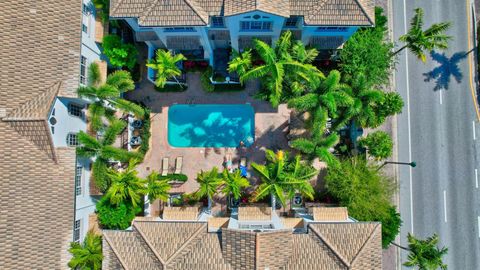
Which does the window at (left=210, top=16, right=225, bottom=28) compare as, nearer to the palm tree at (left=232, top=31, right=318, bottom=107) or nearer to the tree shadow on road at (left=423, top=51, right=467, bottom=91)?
the palm tree at (left=232, top=31, right=318, bottom=107)

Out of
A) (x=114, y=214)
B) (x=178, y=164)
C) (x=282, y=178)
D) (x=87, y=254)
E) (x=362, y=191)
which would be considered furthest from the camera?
(x=178, y=164)

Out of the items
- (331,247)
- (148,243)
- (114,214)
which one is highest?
(114,214)

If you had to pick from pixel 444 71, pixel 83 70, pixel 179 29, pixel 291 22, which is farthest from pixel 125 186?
pixel 444 71

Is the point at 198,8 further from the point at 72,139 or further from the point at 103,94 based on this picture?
the point at 72,139

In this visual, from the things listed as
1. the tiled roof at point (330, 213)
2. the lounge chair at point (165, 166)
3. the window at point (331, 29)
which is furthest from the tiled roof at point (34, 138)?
the window at point (331, 29)

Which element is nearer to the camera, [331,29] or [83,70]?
[331,29]

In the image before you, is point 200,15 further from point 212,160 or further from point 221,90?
point 212,160

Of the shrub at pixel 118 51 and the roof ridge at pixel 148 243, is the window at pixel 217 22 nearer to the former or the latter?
the shrub at pixel 118 51

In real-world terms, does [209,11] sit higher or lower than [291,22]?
lower

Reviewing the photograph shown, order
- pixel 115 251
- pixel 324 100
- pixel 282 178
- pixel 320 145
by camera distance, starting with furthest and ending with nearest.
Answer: pixel 320 145, pixel 282 178, pixel 115 251, pixel 324 100
